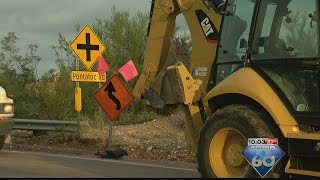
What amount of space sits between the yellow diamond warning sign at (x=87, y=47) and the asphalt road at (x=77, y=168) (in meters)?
3.45

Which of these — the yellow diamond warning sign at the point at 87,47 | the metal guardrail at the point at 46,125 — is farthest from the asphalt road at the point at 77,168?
the yellow diamond warning sign at the point at 87,47

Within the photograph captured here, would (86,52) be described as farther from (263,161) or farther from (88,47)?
(263,161)

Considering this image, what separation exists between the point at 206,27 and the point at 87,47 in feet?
23.4

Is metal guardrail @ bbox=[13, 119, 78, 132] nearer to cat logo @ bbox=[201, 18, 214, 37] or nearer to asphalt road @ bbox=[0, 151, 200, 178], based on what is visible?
asphalt road @ bbox=[0, 151, 200, 178]

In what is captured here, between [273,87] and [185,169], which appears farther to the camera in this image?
[185,169]

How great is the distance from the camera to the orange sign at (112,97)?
13.4 meters

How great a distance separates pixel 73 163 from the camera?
11.6 meters

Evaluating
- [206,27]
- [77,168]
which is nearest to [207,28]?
[206,27]

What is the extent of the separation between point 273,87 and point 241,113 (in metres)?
0.51

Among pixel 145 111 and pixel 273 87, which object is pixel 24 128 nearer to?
pixel 145 111

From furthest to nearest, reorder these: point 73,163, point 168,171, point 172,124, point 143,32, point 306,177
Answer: point 143,32, point 172,124, point 73,163, point 168,171, point 306,177

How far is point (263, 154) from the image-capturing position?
643 cm

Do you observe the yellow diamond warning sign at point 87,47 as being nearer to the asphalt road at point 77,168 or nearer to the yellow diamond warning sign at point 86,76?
the yellow diamond warning sign at point 86,76

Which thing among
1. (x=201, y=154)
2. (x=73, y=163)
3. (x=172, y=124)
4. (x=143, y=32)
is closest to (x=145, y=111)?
(x=172, y=124)
